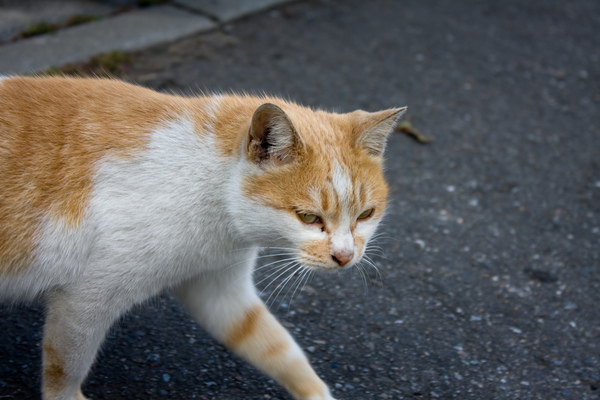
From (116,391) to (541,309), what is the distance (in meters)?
2.02

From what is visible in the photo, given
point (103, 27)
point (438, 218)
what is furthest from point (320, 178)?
point (103, 27)

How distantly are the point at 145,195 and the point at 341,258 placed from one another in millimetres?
679

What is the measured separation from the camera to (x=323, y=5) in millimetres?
6090

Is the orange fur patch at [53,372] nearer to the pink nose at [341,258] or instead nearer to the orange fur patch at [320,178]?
the orange fur patch at [320,178]

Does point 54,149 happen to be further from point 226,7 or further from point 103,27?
point 226,7

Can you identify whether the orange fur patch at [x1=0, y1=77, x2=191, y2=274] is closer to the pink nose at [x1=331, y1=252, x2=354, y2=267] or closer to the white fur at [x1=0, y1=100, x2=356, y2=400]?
the white fur at [x1=0, y1=100, x2=356, y2=400]

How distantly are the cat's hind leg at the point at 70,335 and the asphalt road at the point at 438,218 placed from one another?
320 millimetres

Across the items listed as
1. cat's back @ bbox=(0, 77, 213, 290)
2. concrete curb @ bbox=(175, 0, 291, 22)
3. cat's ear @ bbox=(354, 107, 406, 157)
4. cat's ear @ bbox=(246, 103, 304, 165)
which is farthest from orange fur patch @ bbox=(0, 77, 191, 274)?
concrete curb @ bbox=(175, 0, 291, 22)

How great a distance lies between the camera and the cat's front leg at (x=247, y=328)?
2449 mm

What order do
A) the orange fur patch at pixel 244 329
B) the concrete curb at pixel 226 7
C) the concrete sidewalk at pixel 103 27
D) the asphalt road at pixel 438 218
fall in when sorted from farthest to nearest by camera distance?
the concrete curb at pixel 226 7
the concrete sidewalk at pixel 103 27
the asphalt road at pixel 438 218
the orange fur patch at pixel 244 329

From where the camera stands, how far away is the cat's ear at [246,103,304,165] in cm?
214

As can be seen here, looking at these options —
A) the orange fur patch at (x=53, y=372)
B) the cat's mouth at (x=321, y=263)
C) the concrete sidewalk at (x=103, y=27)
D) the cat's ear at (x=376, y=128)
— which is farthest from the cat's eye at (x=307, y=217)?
the concrete sidewalk at (x=103, y=27)

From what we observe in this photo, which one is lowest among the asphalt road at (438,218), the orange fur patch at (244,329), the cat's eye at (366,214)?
the asphalt road at (438,218)

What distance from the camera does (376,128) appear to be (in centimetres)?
239
